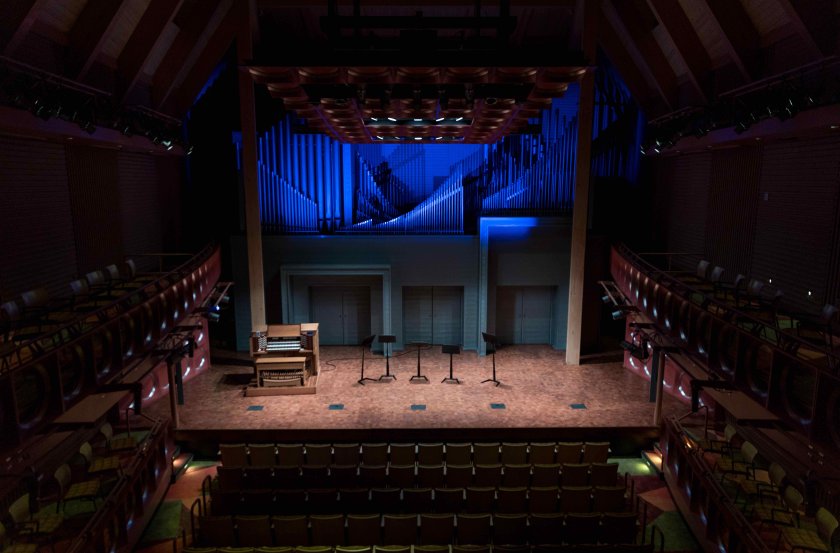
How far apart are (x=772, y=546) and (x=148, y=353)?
8338 millimetres

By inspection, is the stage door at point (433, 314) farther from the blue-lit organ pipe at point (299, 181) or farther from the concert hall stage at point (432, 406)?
the blue-lit organ pipe at point (299, 181)

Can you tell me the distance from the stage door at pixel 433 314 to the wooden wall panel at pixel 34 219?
24.6ft

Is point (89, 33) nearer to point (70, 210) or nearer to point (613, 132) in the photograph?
point (70, 210)

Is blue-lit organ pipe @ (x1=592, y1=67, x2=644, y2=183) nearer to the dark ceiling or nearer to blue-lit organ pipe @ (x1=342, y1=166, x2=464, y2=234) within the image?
the dark ceiling

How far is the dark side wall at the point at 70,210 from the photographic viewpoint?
25.3 feet

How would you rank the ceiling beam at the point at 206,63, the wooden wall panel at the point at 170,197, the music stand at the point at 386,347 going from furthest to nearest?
the wooden wall panel at the point at 170,197 < the ceiling beam at the point at 206,63 < the music stand at the point at 386,347

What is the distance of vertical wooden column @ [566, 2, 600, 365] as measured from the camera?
11367mm

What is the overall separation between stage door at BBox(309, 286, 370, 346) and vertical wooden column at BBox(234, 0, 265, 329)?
2207mm

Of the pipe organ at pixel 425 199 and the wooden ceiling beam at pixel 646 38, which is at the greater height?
the wooden ceiling beam at pixel 646 38

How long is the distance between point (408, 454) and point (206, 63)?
29.6ft

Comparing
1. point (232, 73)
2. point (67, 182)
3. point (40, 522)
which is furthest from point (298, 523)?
point (232, 73)

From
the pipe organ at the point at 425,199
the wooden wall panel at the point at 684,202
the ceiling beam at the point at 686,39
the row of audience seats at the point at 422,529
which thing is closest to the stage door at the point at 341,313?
the pipe organ at the point at 425,199

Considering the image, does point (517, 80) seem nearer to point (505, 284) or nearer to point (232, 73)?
point (505, 284)

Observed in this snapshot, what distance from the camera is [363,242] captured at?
13.5m
